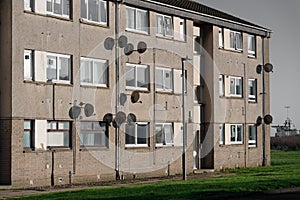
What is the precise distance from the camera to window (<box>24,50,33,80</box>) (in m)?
30.8

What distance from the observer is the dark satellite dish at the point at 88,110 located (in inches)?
1337

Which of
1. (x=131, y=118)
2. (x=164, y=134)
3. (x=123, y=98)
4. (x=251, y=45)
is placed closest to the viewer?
(x=123, y=98)

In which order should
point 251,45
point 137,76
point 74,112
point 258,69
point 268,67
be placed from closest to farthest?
1. point 74,112
2. point 137,76
3. point 251,45
4. point 258,69
5. point 268,67

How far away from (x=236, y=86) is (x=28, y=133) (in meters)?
20.6

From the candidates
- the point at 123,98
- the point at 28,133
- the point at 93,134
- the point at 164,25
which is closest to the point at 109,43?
the point at 123,98

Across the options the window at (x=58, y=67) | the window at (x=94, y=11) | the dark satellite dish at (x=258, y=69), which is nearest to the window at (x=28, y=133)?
the window at (x=58, y=67)

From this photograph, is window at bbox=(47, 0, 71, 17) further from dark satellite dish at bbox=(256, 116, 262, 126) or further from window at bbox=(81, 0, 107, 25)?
dark satellite dish at bbox=(256, 116, 262, 126)

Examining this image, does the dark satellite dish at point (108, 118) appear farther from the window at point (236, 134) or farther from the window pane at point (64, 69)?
the window at point (236, 134)

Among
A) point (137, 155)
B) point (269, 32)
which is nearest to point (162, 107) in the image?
point (137, 155)

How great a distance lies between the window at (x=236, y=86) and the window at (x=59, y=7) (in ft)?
56.4

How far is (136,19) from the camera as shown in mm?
37844

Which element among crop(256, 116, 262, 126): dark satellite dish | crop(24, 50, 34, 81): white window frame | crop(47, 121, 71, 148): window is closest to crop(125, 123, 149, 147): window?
crop(47, 121, 71, 148): window

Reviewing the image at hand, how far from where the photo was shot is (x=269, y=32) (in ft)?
168

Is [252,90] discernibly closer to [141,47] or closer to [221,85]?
[221,85]
